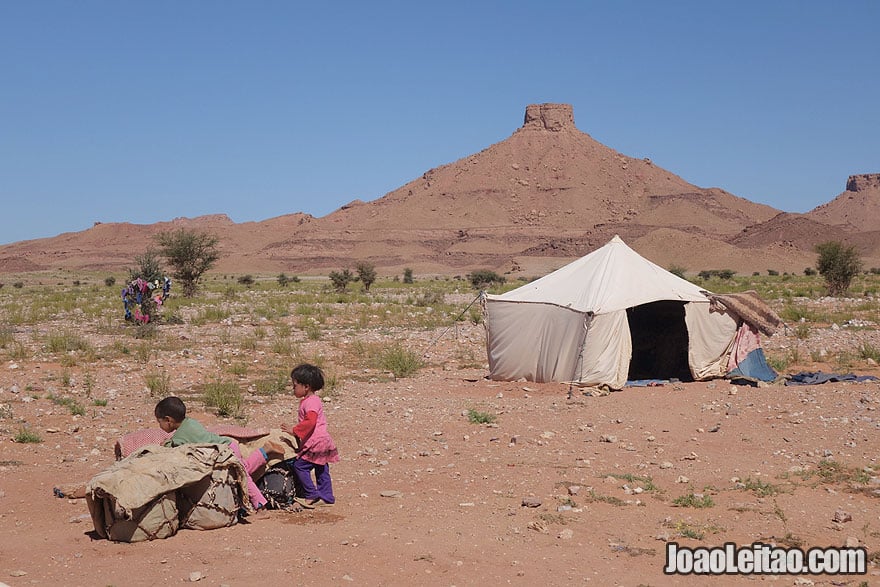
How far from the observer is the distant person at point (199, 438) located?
6.90m

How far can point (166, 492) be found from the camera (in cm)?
632

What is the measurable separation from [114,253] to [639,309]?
137 meters

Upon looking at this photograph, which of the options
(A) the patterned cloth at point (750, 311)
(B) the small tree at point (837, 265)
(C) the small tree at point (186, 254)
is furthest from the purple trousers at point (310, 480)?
(B) the small tree at point (837, 265)

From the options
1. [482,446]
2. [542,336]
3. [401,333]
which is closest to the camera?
[482,446]

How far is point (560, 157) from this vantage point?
6378 inches

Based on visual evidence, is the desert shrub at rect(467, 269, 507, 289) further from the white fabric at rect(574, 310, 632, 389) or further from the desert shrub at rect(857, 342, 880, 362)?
the white fabric at rect(574, 310, 632, 389)

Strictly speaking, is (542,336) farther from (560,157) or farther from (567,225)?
(560,157)

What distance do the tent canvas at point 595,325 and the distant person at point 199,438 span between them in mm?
7676

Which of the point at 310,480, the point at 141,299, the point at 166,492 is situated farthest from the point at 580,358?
the point at 141,299

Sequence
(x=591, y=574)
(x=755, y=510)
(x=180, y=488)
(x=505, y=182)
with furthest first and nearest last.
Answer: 1. (x=505, y=182)
2. (x=755, y=510)
3. (x=180, y=488)
4. (x=591, y=574)

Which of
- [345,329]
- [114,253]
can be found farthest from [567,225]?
[345,329]

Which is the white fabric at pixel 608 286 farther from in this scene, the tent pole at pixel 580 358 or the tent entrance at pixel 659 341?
the tent entrance at pixel 659 341

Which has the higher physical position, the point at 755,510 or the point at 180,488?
the point at 180,488

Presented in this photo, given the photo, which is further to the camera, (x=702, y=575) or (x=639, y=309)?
(x=639, y=309)
